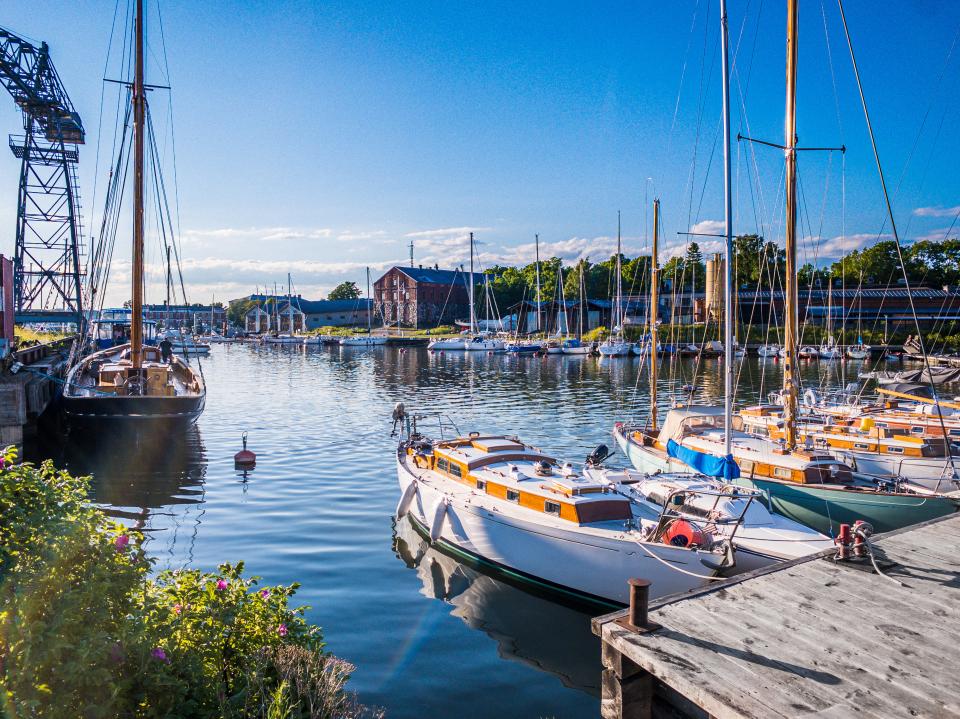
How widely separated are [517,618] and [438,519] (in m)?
4.38

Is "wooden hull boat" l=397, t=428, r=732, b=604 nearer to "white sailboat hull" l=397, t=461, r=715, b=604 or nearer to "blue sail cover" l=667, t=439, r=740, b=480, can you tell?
"white sailboat hull" l=397, t=461, r=715, b=604

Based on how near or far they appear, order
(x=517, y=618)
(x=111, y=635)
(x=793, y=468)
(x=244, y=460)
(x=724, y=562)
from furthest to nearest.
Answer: (x=244, y=460) < (x=793, y=468) < (x=517, y=618) < (x=724, y=562) < (x=111, y=635)

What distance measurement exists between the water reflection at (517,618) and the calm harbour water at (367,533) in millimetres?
44

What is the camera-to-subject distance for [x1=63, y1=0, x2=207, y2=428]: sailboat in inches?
1250

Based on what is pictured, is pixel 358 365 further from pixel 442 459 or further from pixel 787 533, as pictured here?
pixel 787 533

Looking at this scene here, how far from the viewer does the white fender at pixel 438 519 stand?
1924 cm

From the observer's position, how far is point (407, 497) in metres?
21.8

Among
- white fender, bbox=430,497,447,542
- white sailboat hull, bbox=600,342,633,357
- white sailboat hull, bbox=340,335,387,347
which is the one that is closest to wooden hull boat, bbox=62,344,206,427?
white fender, bbox=430,497,447,542

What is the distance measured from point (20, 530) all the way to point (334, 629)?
982cm

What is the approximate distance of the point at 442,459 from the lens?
69.6ft

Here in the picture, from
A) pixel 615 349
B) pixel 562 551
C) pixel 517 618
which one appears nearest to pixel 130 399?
pixel 517 618

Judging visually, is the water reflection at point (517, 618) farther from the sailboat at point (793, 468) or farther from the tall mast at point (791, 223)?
the tall mast at point (791, 223)

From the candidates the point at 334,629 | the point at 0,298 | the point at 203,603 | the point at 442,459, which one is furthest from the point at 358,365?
the point at 203,603

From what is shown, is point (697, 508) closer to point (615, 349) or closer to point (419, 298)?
point (615, 349)
